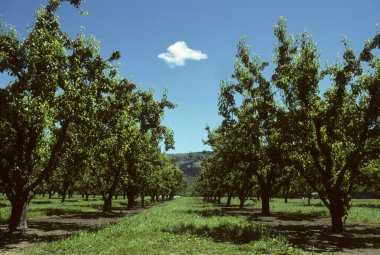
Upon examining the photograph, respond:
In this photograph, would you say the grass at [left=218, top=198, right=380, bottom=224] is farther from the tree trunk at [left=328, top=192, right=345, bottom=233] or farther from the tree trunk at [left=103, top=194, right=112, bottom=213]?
the tree trunk at [left=103, top=194, right=112, bottom=213]

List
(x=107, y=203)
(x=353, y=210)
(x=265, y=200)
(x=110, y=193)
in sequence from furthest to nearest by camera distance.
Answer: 1. (x=353, y=210)
2. (x=107, y=203)
3. (x=110, y=193)
4. (x=265, y=200)

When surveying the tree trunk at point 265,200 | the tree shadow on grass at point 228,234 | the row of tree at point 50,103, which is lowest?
the tree shadow on grass at point 228,234

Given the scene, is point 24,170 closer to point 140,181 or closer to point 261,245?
point 261,245

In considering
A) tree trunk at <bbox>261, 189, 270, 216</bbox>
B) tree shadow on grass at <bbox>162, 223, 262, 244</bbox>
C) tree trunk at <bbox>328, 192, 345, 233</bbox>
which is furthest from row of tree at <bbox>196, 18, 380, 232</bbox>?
tree trunk at <bbox>261, 189, 270, 216</bbox>

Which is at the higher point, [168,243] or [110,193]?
[110,193]

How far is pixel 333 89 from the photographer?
26.8 metres

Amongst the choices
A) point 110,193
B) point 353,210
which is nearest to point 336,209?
point 353,210

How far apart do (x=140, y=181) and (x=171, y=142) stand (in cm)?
2547

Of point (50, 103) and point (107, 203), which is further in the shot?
point (107, 203)

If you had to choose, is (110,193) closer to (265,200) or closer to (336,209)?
(265,200)

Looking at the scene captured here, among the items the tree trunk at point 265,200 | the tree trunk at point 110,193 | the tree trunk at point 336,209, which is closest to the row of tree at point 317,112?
the tree trunk at point 336,209

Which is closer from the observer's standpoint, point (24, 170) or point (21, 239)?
point (21, 239)

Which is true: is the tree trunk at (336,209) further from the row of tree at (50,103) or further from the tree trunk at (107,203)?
the tree trunk at (107,203)

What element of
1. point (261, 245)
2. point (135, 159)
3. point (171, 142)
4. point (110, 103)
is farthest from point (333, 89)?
point (135, 159)
